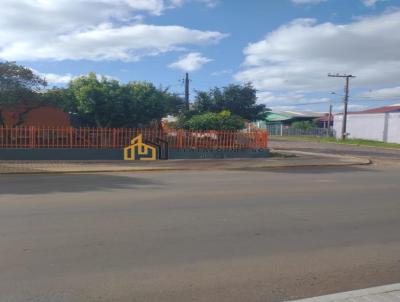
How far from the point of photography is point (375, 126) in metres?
52.3

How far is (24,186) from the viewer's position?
11.5 meters

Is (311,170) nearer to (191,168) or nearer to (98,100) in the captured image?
(191,168)

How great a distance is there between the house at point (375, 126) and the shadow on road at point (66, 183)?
1671 inches

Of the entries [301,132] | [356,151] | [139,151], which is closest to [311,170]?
[139,151]

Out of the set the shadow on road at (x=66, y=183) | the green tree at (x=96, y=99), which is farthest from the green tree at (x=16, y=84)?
the shadow on road at (x=66, y=183)

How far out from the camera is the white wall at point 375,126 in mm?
49094

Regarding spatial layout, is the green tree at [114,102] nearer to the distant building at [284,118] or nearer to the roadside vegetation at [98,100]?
the roadside vegetation at [98,100]

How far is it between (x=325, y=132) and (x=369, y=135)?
1075 centimetres

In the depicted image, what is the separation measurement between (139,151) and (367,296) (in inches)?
668

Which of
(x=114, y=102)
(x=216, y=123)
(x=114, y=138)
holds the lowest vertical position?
(x=114, y=138)

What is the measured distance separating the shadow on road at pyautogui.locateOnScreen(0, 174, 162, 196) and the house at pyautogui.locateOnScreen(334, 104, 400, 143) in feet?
139

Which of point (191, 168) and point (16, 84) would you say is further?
point (16, 84)

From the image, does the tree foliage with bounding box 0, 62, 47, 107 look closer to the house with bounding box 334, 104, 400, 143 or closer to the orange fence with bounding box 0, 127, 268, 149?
the orange fence with bounding box 0, 127, 268, 149

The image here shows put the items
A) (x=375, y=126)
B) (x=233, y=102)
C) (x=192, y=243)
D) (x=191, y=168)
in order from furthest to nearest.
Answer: (x=375, y=126), (x=233, y=102), (x=191, y=168), (x=192, y=243)
